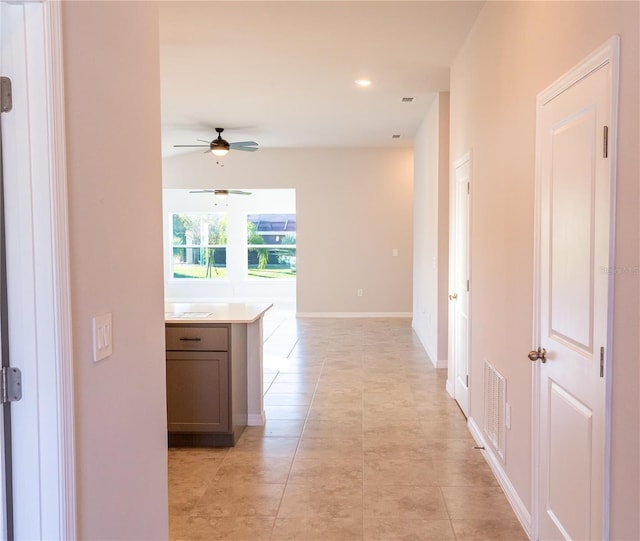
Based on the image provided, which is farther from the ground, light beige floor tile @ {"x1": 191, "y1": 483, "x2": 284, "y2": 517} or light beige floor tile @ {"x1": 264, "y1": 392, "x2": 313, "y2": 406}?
light beige floor tile @ {"x1": 264, "y1": 392, "x2": 313, "y2": 406}

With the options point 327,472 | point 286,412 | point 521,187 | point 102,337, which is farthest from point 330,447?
point 102,337

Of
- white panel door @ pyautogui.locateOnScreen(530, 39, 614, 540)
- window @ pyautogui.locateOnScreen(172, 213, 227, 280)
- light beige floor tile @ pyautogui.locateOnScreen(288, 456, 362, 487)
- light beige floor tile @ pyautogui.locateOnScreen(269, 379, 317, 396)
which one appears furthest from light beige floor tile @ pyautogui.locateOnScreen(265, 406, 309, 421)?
window @ pyautogui.locateOnScreen(172, 213, 227, 280)

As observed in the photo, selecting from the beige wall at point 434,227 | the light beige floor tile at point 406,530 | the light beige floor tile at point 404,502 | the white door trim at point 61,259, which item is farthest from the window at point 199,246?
the white door trim at point 61,259

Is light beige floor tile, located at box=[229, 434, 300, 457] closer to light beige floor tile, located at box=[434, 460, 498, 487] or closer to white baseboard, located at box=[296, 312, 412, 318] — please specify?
light beige floor tile, located at box=[434, 460, 498, 487]

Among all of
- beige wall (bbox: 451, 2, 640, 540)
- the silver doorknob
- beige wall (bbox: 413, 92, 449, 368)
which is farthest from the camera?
beige wall (bbox: 413, 92, 449, 368)

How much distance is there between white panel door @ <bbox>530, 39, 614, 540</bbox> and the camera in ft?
5.54

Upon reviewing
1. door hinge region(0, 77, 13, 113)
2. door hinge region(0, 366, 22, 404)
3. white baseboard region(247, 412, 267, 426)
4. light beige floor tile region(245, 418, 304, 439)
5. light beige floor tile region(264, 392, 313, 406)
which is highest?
door hinge region(0, 77, 13, 113)

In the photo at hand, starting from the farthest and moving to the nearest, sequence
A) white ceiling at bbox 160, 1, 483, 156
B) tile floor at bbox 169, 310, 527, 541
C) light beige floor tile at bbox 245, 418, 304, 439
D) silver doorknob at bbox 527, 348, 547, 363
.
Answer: light beige floor tile at bbox 245, 418, 304, 439 → white ceiling at bbox 160, 1, 483, 156 → tile floor at bbox 169, 310, 527, 541 → silver doorknob at bbox 527, 348, 547, 363

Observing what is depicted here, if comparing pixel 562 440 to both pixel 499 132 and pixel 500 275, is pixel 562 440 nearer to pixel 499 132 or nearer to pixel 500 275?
pixel 500 275

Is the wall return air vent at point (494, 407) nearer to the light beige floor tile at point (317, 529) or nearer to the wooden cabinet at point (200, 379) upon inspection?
the light beige floor tile at point (317, 529)

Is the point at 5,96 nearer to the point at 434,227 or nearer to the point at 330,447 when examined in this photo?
the point at 330,447

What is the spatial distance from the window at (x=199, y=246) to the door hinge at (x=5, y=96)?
11.0 metres

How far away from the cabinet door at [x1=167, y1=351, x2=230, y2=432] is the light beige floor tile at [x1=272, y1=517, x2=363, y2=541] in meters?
1.02

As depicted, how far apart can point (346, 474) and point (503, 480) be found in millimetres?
884
